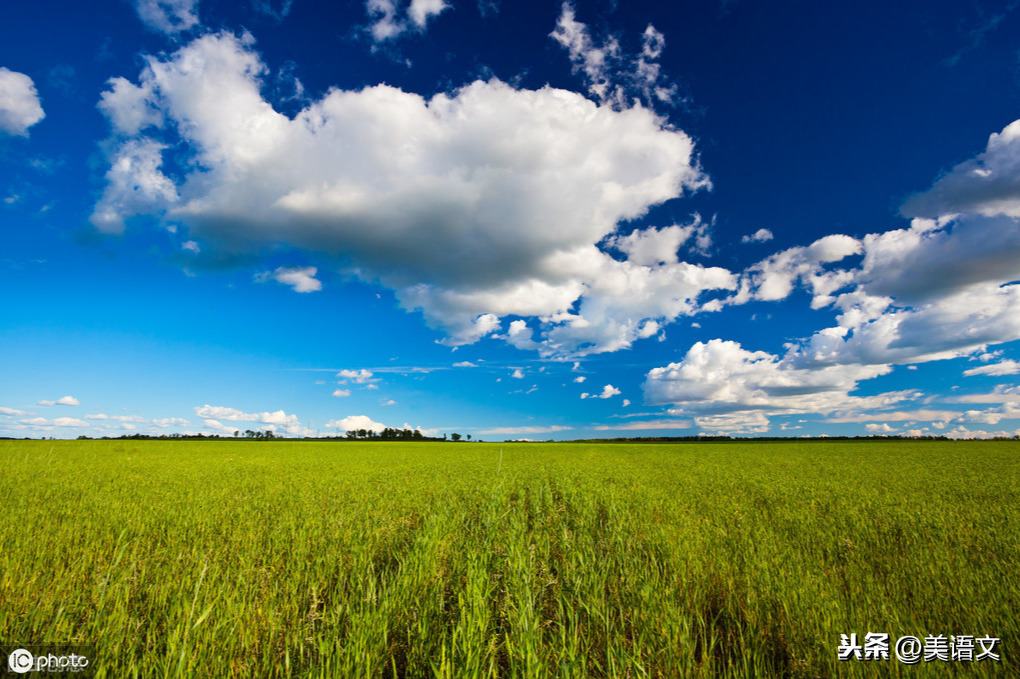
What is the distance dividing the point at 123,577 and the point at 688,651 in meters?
4.69

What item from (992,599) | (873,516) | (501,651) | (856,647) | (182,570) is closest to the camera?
(856,647)

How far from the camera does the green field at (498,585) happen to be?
9.04 ft

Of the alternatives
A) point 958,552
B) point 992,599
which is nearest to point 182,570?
point 992,599

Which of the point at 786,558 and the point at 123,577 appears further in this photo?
the point at 786,558

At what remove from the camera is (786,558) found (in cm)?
483

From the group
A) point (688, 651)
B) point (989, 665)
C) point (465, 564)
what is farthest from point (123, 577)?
point (989, 665)

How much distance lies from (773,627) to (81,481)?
15171 millimetres

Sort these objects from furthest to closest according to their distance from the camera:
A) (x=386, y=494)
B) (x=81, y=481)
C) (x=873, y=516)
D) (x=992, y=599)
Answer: (x=81, y=481)
(x=386, y=494)
(x=873, y=516)
(x=992, y=599)

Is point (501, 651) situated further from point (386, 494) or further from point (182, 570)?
point (386, 494)

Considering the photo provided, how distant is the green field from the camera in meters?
2.75

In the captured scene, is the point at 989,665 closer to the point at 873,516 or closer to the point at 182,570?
the point at 873,516

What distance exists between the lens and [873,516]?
709 centimetres

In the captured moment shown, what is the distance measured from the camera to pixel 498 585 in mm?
4176

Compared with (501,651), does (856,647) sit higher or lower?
higher
